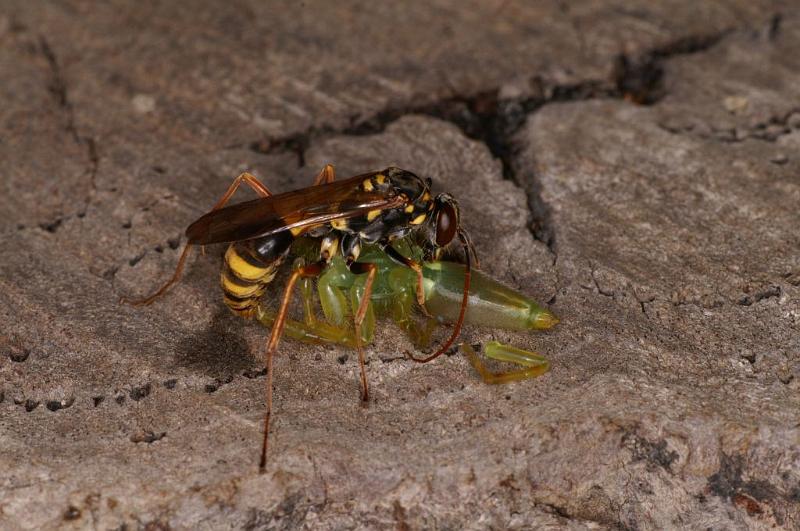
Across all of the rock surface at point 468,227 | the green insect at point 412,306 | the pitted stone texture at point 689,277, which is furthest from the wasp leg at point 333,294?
the pitted stone texture at point 689,277

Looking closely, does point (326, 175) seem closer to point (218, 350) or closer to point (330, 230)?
point (330, 230)

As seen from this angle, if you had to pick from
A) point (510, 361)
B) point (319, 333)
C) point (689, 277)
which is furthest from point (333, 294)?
point (689, 277)

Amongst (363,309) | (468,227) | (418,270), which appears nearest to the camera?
(363,309)

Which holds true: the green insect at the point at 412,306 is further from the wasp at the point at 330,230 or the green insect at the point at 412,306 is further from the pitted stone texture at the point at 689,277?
the pitted stone texture at the point at 689,277

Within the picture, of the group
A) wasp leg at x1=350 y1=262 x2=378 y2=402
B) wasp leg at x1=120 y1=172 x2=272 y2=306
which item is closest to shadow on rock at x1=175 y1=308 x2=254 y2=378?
wasp leg at x1=120 y1=172 x2=272 y2=306

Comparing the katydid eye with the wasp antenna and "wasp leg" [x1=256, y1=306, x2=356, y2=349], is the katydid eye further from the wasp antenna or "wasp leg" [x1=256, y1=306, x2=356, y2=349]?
"wasp leg" [x1=256, y1=306, x2=356, y2=349]

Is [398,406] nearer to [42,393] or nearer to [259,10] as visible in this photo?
[42,393]

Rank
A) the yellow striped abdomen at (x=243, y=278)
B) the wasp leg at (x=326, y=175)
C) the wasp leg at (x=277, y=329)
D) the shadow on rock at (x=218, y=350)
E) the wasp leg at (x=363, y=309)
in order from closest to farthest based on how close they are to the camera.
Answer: the wasp leg at (x=277, y=329), the wasp leg at (x=363, y=309), the shadow on rock at (x=218, y=350), the yellow striped abdomen at (x=243, y=278), the wasp leg at (x=326, y=175)
